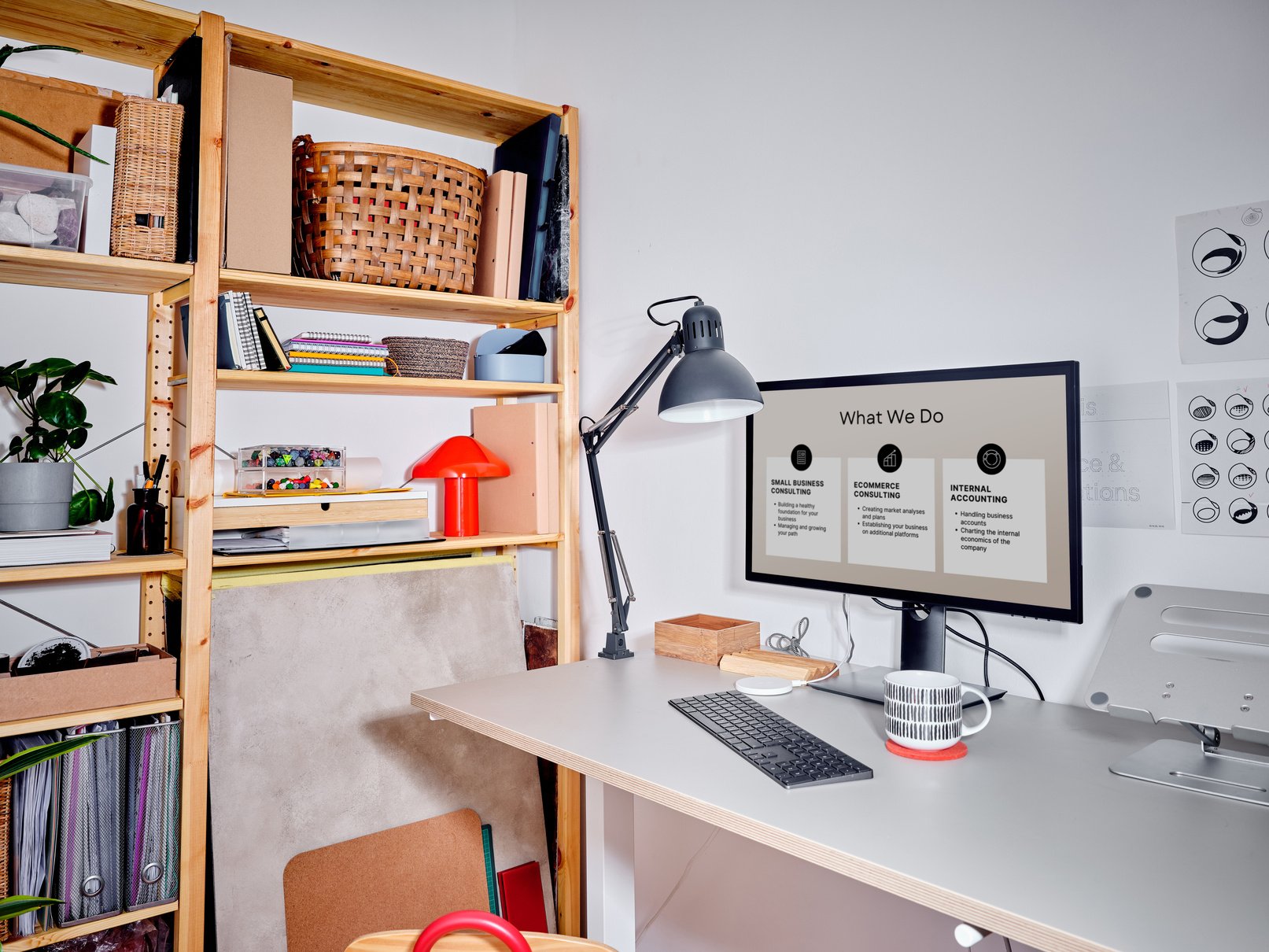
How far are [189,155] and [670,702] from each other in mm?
1397

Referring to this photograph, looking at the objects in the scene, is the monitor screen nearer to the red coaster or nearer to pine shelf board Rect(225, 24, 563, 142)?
the red coaster

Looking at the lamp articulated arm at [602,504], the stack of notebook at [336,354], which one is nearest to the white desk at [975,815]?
the lamp articulated arm at [602,504]

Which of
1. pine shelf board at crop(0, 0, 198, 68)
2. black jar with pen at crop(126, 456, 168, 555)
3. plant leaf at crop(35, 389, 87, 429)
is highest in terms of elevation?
pine shelf board at crop(0, 0, 198, 68)

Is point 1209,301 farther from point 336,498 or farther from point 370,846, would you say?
point 370,846

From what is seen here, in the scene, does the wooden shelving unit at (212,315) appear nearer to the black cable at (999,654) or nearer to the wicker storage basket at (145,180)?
the wicker storage basket at (145,180)

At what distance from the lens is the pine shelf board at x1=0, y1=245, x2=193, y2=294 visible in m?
1.61

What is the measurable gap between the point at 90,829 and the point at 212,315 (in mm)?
981

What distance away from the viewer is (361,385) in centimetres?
203

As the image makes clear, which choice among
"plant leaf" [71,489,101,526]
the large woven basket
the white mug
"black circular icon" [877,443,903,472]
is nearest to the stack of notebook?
the large woven basket

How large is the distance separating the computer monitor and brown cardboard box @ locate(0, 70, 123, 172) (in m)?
1.43

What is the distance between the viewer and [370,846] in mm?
1920

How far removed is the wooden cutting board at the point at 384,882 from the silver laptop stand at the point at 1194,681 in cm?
135

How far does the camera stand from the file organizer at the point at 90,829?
160 cm

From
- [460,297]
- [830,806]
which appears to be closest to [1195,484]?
[830,806]
